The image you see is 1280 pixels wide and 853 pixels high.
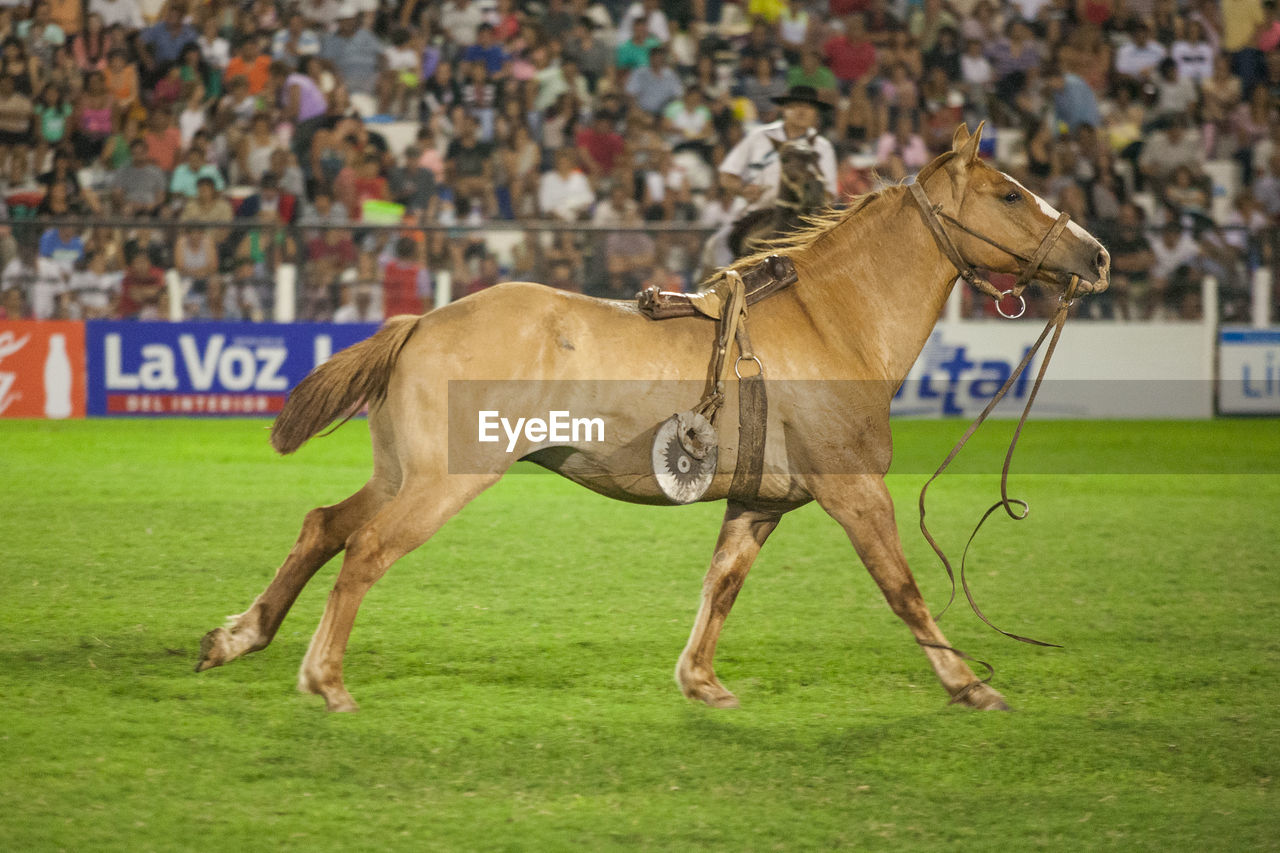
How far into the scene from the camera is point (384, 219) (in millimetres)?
15562

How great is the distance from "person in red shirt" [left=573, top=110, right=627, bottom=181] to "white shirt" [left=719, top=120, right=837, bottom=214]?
8058 millimetres

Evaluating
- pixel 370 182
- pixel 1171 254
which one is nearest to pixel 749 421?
pixel 370 182

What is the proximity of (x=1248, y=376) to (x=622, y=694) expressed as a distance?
1257cm

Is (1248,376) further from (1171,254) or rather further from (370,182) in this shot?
(370,182)

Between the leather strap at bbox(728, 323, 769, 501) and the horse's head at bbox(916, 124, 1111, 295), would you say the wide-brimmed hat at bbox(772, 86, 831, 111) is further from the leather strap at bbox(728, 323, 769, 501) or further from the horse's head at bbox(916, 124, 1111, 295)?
the leather strap at bbox(728, 323, 769, 501)

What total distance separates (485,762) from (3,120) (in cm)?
1480

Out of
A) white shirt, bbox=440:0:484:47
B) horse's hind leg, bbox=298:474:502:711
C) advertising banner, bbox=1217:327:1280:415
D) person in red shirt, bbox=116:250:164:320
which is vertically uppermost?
white shirt, bbox=440:0:484:47

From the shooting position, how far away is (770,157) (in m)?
8.55

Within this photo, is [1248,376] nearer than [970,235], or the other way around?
[970,235]

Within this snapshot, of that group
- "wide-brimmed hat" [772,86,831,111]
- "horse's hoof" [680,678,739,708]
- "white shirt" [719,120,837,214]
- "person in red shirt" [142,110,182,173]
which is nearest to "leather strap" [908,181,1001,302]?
"horse's hoof" [680,678,739,708]

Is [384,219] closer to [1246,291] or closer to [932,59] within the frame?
[932,59]

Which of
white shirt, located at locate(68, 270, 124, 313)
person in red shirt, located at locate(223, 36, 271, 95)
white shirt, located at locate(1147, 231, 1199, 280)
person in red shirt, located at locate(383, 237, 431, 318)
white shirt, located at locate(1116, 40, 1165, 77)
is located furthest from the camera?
white shirt, located at locate(1116, 40, 1165, 77)

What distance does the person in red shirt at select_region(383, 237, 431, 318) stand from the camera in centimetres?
1418

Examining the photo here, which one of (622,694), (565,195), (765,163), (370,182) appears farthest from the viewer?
(565,195)
